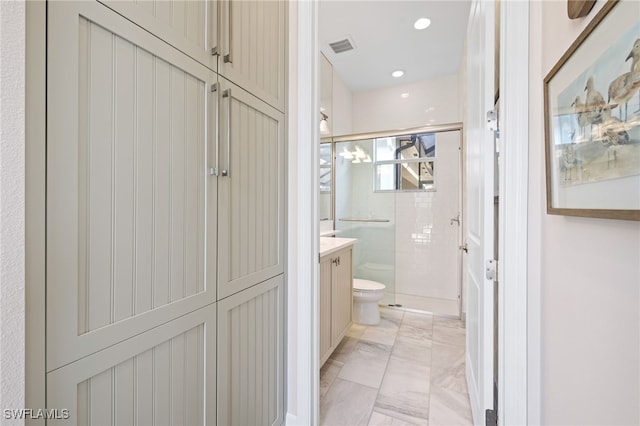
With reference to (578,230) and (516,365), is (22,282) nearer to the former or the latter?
(578,230)

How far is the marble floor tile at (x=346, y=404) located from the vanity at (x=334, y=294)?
0.65 feet

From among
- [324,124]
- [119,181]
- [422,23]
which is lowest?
[119,181]

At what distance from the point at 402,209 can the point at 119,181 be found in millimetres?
3240

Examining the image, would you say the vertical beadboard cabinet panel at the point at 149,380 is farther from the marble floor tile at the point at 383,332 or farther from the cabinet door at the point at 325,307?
the marble floor tile at the point at 383,332

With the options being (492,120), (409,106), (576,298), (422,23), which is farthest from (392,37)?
(576,298)

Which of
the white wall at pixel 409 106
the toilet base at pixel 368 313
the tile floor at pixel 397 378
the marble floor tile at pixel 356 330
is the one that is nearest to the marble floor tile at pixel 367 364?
the tile floor at pixel 397 378

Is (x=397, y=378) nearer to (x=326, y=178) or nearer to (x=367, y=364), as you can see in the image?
(x=367, y=364)

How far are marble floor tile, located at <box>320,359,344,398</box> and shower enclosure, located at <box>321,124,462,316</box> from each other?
1.44 metres

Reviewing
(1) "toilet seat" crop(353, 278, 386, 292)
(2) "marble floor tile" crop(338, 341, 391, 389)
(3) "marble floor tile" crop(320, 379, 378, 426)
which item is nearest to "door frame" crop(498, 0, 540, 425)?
(3) "marble floor tile" crop(320, 379, 378, 426)

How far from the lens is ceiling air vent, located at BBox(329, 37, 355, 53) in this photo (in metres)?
2.66

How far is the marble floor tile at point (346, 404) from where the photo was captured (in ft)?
5.07

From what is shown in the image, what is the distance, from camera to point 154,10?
78 cm

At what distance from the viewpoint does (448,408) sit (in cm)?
163

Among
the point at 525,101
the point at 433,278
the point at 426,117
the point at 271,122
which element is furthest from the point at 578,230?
the point at 426,117
